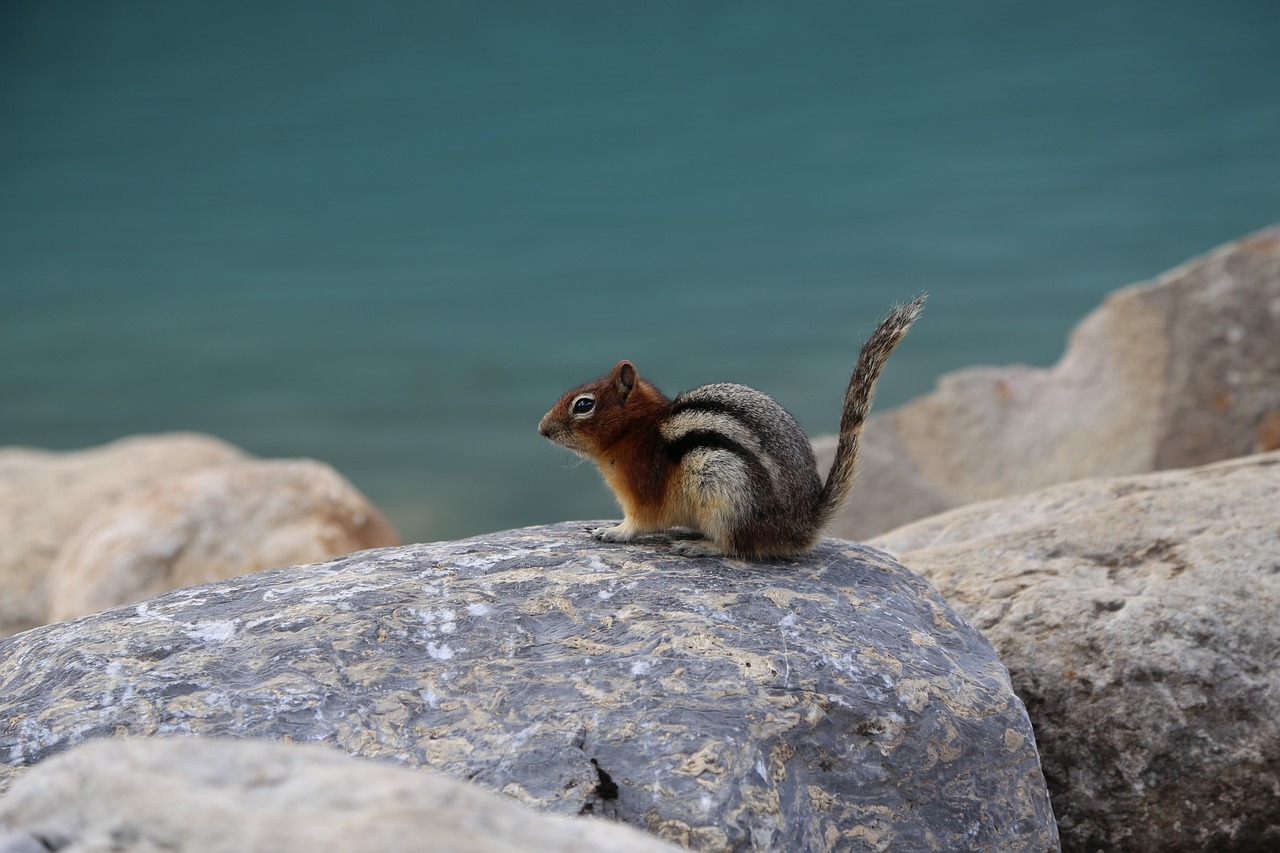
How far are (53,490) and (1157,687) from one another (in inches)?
323

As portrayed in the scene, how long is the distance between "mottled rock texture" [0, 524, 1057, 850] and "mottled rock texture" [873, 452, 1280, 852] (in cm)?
54

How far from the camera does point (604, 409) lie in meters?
4.68

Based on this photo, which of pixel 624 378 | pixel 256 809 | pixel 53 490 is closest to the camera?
pixel 256 809

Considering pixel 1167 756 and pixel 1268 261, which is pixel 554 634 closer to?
pixel 1167 756

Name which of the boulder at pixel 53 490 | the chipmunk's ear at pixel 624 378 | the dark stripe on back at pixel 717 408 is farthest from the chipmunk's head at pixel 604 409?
the boulder at pixel 53 490

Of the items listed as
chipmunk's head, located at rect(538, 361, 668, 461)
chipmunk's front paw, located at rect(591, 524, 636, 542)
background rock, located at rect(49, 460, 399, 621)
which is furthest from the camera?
background rock, located at rect(49, 460, 399, 621)

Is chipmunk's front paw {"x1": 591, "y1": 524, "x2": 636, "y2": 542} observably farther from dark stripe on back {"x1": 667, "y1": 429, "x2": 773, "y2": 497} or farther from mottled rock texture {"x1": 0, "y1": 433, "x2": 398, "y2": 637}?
mottled rock texture {"x1": 0, "y1": 433, "x2": 398, "y2": 637}

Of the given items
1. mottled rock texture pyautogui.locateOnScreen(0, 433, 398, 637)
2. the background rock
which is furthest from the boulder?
the background rock

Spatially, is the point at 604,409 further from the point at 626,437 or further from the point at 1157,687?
the point at 1157,687

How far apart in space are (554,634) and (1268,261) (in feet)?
22.5

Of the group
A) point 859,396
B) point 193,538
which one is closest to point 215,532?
point 193,538

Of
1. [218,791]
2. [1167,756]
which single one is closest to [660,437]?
[1167,756]

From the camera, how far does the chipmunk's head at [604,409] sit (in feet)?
15.3

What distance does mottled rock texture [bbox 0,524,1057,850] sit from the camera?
3273 mm
